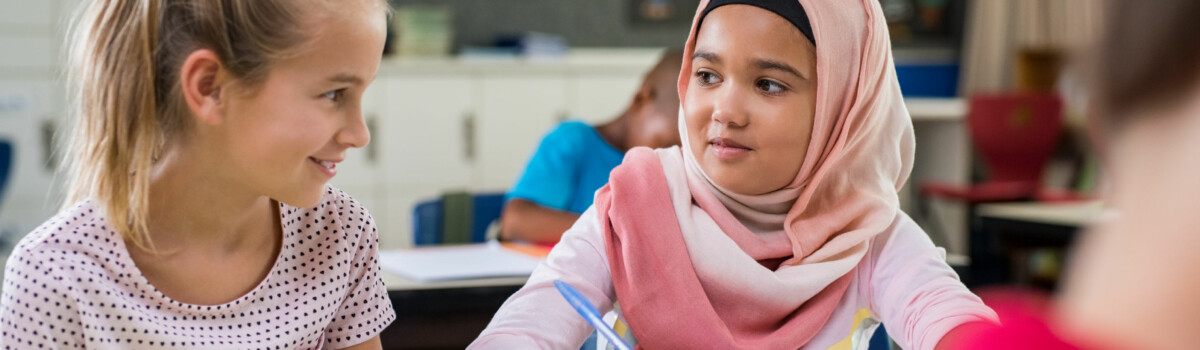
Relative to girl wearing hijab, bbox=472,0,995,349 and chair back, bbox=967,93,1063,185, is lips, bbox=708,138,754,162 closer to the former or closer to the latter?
girl wearing hijab, bbox=472,0,995,349

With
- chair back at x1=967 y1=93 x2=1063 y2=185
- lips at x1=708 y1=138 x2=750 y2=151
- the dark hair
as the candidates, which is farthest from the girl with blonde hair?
chair back at x1=967 y1=93 x2=1063 y2=185

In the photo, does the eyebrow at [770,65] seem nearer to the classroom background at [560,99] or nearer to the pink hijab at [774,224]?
the pink hijab at [774,224]

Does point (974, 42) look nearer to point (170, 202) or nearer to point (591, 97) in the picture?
point (591, 97)

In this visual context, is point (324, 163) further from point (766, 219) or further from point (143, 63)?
point (766, 219)

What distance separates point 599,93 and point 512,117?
1.47 feet

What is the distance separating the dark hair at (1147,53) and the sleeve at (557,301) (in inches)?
26.4

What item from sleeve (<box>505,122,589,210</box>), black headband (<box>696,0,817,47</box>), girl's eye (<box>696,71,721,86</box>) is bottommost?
sleeve (<box>505,122,589,210</box>)

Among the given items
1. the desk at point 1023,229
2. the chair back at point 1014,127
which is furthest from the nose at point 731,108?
the chair back at point 1014,127

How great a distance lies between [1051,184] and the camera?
582cm

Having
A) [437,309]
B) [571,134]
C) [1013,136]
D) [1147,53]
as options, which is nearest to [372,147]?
[571,134]

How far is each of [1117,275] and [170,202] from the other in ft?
2.46

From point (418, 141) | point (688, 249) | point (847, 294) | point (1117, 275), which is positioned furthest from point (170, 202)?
point (418, 141)

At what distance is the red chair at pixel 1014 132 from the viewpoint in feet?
16.9

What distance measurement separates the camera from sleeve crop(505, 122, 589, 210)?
7.79ft
